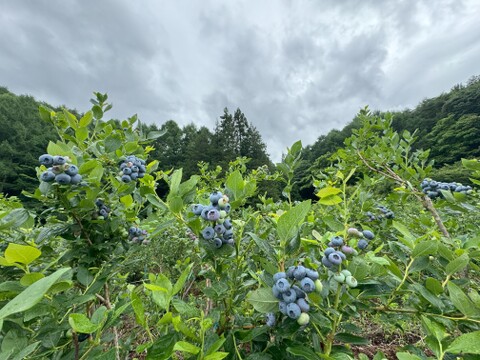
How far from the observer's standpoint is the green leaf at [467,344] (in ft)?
1.58

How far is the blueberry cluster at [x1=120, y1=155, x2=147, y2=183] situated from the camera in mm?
1032

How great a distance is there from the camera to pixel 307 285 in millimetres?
560

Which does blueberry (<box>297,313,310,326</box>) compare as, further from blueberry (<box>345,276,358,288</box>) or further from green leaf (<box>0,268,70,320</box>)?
green leaf (<box>0,268,70,320</box>)

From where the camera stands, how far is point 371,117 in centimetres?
226

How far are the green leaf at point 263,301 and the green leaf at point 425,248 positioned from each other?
421 millimetres

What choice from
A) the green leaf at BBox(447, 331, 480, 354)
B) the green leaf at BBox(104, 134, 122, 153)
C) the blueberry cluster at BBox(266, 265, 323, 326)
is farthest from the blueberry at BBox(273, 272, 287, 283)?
the green leaf at BBox(104, 134, 122, 153)

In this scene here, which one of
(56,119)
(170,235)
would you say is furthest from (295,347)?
(170,235)

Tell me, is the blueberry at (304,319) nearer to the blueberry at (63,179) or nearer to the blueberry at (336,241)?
the blueberry at (336,241)

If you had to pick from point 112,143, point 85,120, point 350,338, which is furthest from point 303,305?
point 85,120

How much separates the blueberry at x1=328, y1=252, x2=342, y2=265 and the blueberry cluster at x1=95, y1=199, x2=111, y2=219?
90cm

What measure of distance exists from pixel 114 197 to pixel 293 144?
0.83m

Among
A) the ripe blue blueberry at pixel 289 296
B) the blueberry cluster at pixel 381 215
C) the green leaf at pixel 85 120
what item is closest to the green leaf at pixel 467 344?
the ripe blue blueberry at pixel 289 296

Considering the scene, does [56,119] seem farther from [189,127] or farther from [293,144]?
[189,127]

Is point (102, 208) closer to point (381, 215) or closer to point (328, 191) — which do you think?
point (328, 191)
